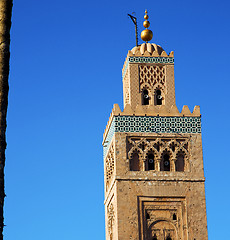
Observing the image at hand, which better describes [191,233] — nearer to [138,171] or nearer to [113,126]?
[138,171]

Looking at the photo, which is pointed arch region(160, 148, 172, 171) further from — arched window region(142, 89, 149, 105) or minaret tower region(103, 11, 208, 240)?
arched window region(142, 89, 149, 105)

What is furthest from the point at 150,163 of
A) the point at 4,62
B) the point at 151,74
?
the point at 4,62

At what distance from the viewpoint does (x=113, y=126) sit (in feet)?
64.7

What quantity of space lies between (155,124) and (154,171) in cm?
127

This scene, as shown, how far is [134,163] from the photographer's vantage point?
64.1ft

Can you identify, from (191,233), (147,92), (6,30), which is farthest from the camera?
(147,92)

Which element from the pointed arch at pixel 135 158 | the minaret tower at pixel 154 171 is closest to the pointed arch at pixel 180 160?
the minaret tower at pixel 154 171

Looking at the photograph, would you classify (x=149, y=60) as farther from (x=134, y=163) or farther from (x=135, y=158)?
(x=134, y=163)

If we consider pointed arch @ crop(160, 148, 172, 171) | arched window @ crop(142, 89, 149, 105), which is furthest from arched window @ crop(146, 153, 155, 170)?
arched window @ crop(142, 89, 149, 105)

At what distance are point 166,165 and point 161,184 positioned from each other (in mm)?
626

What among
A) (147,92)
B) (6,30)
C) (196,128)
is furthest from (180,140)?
(6,30)

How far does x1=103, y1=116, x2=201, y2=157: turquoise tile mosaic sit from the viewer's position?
Result: 19641mm

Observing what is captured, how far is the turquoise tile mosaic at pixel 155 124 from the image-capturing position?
64.4 ft

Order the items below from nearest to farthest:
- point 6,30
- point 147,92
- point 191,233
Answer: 1. point 6,30
2. point 191,233
3. point 147,92
